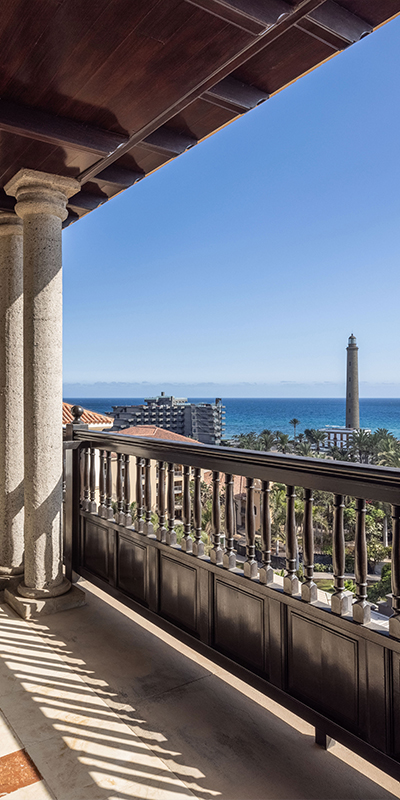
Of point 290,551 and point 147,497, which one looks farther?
point 147,497

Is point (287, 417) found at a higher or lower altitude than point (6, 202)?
lower

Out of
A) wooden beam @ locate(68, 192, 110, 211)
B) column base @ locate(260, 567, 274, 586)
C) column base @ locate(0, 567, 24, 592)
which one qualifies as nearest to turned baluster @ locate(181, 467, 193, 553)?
column base @ locate(260, 567, 274, 586)

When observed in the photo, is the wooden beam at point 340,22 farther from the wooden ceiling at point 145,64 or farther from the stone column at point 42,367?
the stone column at point 42,367

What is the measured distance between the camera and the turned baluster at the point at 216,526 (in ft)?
7.67

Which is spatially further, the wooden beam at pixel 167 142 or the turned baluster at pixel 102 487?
the turned baluster at pixel 102 487

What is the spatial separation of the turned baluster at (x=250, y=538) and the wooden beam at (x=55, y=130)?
1.95 metres

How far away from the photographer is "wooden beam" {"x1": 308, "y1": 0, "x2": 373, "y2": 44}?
1890 mm

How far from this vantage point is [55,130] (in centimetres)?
254

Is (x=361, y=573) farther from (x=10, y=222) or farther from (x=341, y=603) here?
(x=10, y=222)

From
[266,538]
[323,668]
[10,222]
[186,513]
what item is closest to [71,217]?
[10,222]

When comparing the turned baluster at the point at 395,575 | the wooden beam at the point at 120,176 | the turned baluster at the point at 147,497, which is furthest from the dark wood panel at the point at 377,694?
the wooden beam at the point at 120,176

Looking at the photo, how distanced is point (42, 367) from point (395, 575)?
7.78 feet

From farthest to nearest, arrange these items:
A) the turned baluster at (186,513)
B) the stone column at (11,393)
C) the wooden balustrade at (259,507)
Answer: the stone column at (11,393), the turned baluster at (186,513), the wooden balustrade at (259,507)

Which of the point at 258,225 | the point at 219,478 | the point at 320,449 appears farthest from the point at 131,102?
the point at 258,225
